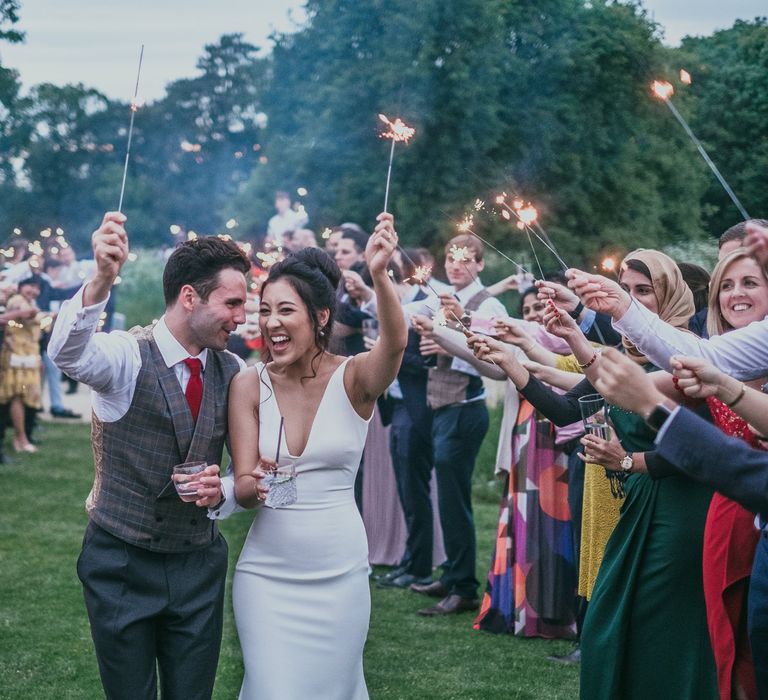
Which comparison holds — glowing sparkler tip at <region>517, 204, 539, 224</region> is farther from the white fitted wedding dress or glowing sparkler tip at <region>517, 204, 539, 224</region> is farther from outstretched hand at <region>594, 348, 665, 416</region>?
outstretched hand at <region>594, 348, 665, 416</region>

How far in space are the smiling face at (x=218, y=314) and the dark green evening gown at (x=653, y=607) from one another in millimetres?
1737

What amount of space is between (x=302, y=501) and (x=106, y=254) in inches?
47.0

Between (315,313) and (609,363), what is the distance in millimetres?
1652

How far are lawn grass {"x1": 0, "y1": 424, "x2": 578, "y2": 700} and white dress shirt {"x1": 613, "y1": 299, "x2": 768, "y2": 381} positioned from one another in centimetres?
275

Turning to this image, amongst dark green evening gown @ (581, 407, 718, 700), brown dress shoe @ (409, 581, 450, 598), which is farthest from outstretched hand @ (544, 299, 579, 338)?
brown dress shoe @ (409, 581, 450, 598)

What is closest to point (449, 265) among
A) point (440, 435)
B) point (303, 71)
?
point (440, 435)

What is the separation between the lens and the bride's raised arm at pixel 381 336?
359 centimetres

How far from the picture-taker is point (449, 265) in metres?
7.82

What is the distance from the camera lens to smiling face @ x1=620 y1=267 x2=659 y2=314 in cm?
474

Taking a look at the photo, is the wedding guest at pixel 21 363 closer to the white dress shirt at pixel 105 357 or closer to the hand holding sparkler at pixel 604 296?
the white dress shirt at pixel 105 357

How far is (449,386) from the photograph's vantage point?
782 cm

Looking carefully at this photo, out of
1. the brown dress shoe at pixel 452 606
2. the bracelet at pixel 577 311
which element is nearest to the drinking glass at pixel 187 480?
the bracelet at pixel 577 311

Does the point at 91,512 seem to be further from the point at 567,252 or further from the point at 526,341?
the point at 567,252

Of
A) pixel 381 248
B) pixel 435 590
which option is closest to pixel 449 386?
pixel 435 590
